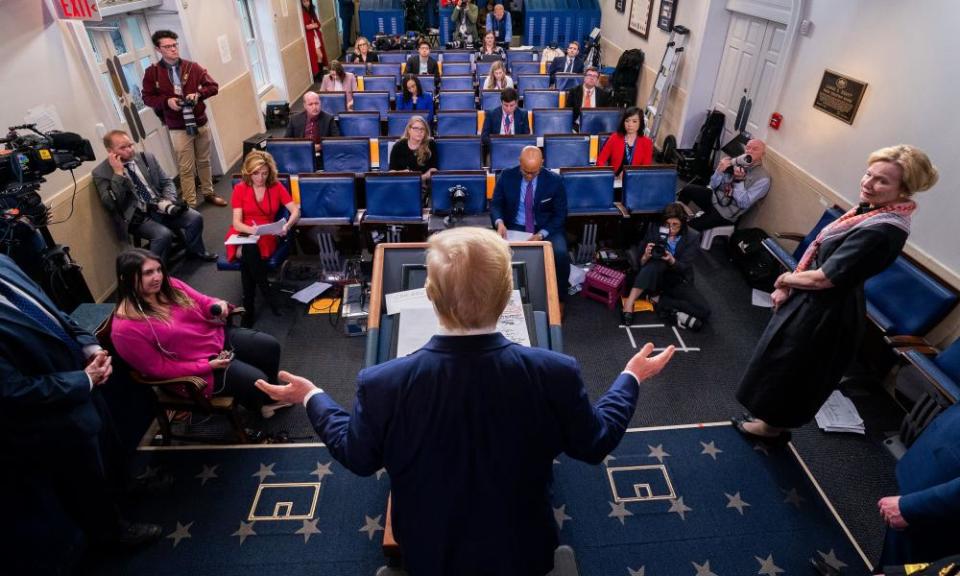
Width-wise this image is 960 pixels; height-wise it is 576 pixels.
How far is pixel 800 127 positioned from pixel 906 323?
2421mm

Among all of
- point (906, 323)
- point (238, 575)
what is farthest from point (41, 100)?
point (906, 323)

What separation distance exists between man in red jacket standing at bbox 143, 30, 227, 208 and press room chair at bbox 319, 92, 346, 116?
4.52ft

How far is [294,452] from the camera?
10.0 feet

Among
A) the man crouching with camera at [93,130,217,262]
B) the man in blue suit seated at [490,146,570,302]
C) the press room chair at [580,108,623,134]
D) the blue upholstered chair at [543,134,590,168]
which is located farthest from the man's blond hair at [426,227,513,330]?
the press room chair at [580,108,623,134]

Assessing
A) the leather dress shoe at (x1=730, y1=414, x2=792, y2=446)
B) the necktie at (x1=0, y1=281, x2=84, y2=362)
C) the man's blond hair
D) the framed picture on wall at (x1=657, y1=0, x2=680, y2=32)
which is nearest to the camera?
the man's blond hair

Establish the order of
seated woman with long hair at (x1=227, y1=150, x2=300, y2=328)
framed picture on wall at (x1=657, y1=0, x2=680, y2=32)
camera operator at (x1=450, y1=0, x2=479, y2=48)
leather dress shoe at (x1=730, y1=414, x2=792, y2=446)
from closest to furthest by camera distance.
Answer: leather dress shoe at (x1=730, y1=414, x2=792, y2=446) → seated woman with long hair at (x1=227, y1=150, x2=300, y2=328) → framed picture on wall at (x1=657, y1=0, x2=680, y2=32) → camera operator at (x1=450, y1=0, x2=479, y2=48)

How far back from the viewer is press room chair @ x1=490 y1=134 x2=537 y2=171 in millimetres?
5309

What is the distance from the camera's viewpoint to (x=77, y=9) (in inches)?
158

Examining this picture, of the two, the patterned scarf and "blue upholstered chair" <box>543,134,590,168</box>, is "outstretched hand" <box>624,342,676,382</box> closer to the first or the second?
the patterned scarf

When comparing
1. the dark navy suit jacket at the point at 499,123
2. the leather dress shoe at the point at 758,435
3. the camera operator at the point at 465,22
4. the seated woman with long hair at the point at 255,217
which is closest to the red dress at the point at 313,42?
the camera operator at the point at 465,22

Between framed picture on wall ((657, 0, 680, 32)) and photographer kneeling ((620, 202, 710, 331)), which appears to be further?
framed picture on wall ((657, 0, 680, 32))

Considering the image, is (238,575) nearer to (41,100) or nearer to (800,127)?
(41,100)

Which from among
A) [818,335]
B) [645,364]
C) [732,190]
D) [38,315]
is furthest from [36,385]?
[732,190]

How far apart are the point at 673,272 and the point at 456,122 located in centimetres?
328
